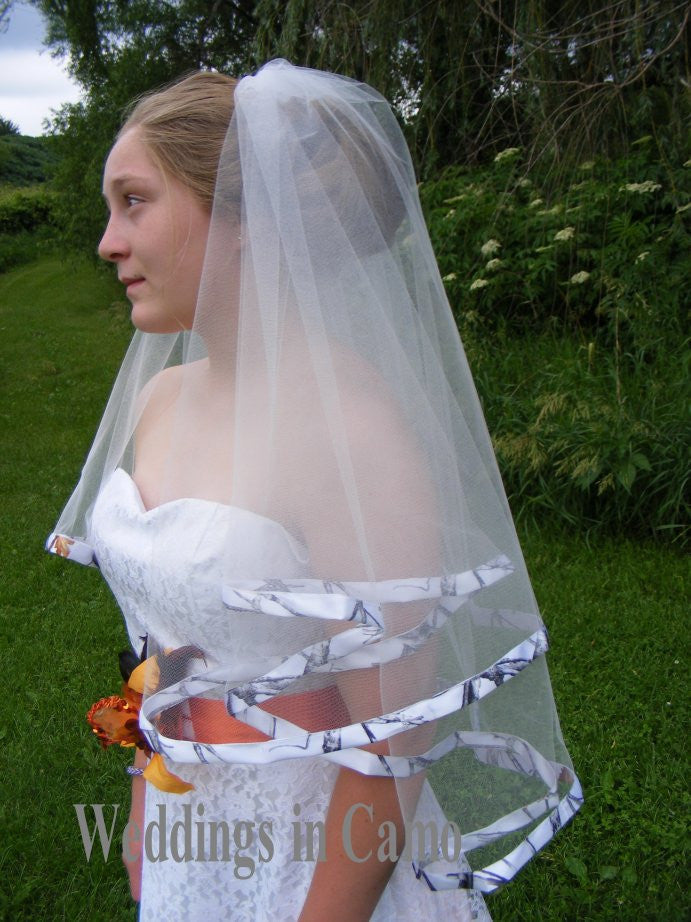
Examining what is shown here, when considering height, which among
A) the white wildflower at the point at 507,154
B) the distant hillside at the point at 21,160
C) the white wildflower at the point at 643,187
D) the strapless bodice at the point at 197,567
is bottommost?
the strapless bodice at the point at 197,567

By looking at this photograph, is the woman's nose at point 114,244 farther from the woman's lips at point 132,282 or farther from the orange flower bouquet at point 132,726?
the orange flower bouquet at point 132,726

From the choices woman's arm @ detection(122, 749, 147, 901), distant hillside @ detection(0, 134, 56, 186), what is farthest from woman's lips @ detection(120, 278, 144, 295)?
distant hillside @ detection(0, 134, 56, 186)

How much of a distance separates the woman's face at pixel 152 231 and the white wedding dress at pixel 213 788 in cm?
29

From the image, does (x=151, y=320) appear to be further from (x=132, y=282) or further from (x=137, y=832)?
(x=137, y=832)

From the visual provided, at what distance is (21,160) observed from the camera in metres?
27.8

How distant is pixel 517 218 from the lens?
18.6 ft

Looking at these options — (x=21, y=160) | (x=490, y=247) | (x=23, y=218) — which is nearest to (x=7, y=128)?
(x=21, y=160)

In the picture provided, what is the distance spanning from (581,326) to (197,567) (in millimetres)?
4861

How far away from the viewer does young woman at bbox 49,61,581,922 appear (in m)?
1.06

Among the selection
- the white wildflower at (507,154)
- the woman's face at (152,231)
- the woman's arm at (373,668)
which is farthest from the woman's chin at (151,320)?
the white wildflower at (507,154)

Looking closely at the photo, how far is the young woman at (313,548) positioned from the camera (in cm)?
106

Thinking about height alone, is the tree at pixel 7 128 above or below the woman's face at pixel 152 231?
above

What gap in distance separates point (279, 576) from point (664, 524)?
3.56m

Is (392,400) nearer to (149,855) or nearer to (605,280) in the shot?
(149,855)
